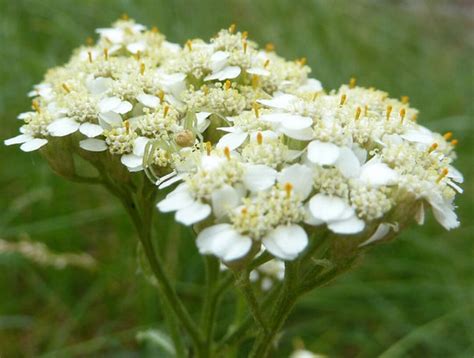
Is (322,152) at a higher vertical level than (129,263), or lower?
higher

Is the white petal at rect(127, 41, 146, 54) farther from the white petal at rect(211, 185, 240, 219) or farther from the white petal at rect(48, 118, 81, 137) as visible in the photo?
the white petal at rect(211, 185, 240, 219)

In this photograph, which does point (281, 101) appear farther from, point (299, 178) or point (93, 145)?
point (93, 145)

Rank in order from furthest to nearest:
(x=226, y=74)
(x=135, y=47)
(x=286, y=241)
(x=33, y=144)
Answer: (x=135, y=47) < (x=226, y=74) < (x=33, y=144) < (x=286, y=241)

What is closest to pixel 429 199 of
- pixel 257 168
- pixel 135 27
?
pixel 257 168

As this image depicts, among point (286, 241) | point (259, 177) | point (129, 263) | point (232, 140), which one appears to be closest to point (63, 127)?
point (232, 140)

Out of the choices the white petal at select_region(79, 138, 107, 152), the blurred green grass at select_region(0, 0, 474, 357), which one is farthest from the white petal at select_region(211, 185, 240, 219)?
the blurred green grass at select_region(0, 0, 474, 357)
